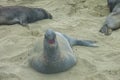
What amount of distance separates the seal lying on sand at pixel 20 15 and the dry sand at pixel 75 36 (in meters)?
0.15

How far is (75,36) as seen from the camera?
19.6ft

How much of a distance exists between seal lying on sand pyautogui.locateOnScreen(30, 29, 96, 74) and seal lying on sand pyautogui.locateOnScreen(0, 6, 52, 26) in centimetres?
185

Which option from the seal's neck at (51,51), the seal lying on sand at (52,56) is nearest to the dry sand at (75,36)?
the seal lying on sand at (52,56)

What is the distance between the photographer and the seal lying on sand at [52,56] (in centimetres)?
428

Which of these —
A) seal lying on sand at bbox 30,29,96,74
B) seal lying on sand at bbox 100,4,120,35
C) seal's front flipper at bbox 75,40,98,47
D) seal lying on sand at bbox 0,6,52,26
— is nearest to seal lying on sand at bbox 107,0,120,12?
seal lying on sand at bbox 100,4,120,35

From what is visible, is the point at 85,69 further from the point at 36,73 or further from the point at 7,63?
the point at 7,63

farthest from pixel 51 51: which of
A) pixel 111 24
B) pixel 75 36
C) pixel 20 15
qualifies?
pixel 20 15

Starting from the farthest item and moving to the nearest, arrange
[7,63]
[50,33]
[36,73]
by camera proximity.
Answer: [7,63] → [36,73] → [50,33]

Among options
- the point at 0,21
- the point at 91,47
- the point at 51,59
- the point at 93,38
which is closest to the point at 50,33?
the point at 51,59

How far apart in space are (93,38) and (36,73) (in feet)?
5.34

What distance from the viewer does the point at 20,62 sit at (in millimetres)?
4953

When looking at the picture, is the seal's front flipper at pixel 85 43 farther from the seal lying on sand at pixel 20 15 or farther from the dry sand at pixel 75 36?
the seal lying on sand at pixel 20 15

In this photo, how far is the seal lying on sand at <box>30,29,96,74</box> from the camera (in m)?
4.28

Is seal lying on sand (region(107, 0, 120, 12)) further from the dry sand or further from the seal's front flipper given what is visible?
the seal's front flipper
